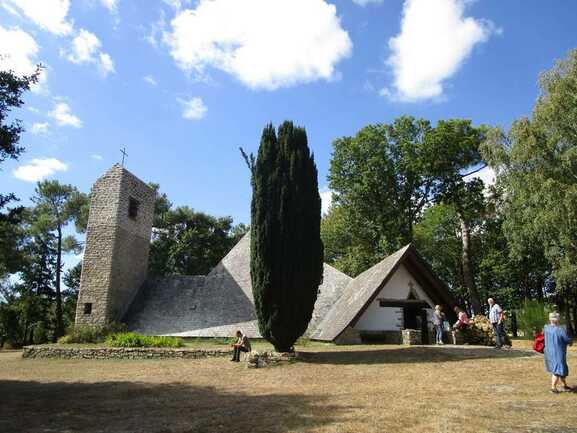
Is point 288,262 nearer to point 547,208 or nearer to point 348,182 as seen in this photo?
point 547,208

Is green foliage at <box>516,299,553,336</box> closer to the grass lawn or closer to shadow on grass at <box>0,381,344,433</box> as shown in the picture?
the grass lawn

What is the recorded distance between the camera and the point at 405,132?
31.0 m

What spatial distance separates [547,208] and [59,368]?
64.7 feet

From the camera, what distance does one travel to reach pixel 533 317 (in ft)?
55.6

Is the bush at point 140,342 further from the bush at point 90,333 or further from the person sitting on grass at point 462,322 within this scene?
the person sitting on grass at point 462,322

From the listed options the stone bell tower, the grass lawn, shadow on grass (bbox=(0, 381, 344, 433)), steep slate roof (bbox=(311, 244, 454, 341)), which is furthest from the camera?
the stone bell tower

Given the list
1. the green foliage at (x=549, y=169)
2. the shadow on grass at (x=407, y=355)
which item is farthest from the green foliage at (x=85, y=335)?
the green foliage at (x=549, y=169)

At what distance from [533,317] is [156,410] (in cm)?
1538

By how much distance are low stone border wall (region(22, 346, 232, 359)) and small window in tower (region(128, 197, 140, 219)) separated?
25.2 feet

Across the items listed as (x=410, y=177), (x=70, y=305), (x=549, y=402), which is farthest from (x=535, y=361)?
(x=70, y=305)

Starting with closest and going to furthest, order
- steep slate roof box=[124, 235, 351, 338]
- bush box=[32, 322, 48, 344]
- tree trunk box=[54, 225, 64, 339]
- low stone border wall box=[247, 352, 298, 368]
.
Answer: low stone border wall box=[247, 352, 298, 368] → steep slate roof box=[124, 235, 351, 338] → bush box=[32, 322, 48, 344] → tree trunk box=[54, 225, 64, 339]

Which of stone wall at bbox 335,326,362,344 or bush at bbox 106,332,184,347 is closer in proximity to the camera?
bush at bbox 106,332,184,347

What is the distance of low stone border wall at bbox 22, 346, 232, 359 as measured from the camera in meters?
15.0

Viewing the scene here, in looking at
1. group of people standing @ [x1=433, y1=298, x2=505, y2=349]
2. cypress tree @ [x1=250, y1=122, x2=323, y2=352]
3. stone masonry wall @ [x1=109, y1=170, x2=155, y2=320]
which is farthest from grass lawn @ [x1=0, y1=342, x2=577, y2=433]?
stone masonry wall @ [x1=109, y1=170, x2=155, y2=320]
